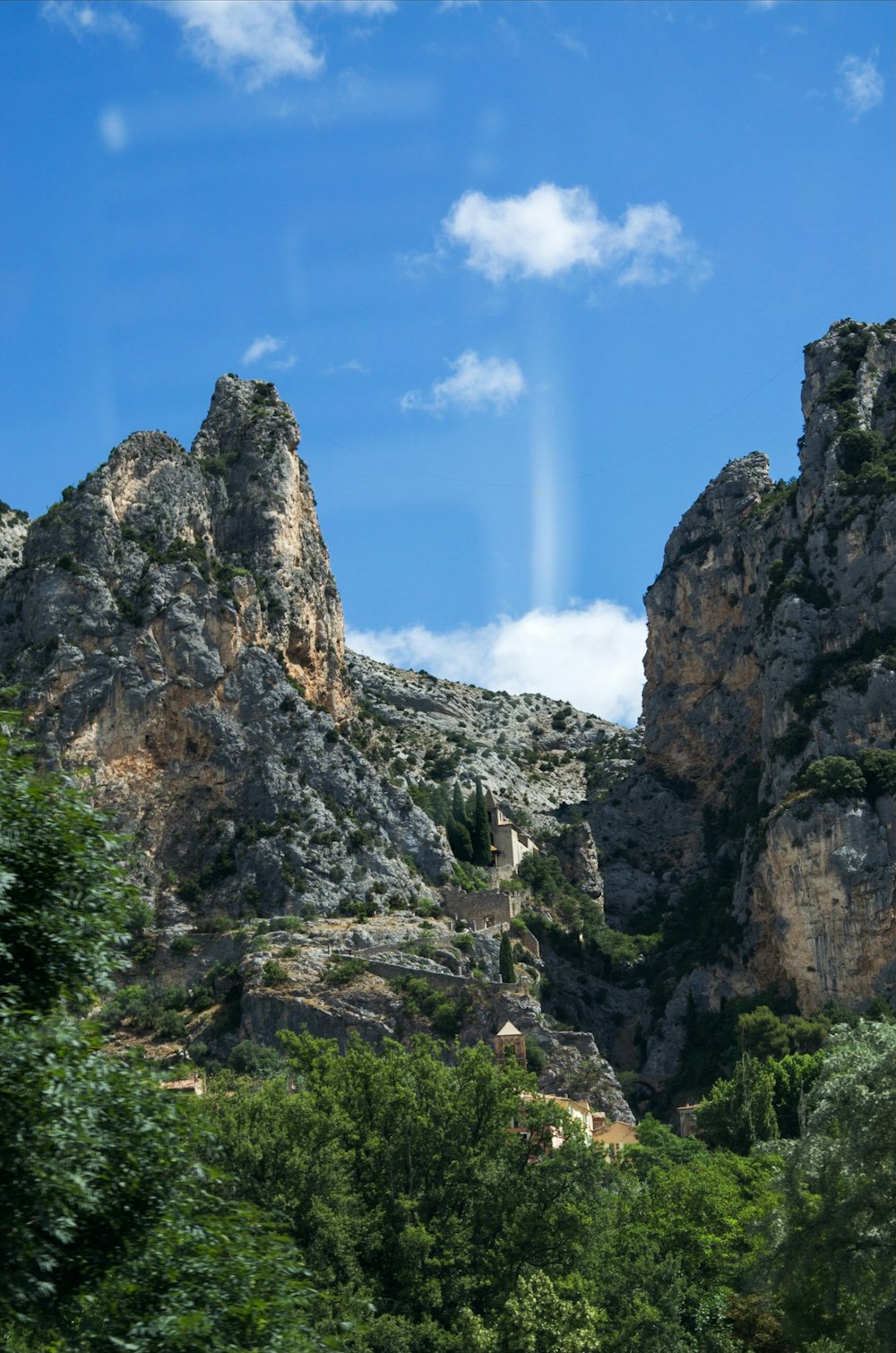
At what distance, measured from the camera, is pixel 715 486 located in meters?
129

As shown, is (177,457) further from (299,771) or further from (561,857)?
(561,857)

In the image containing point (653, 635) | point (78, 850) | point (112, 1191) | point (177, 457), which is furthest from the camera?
point (653, 635)

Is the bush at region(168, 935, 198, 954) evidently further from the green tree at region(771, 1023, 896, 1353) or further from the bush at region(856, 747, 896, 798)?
the green tree at region(771, 1023, 896, 1353)

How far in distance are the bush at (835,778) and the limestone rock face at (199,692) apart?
22023mm

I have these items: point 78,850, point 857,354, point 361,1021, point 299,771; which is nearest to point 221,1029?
point 361,1021

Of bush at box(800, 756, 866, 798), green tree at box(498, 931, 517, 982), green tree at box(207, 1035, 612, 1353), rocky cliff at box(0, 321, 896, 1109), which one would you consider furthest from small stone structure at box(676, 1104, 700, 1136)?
green tree at box(207, 1035, 612, 1353)

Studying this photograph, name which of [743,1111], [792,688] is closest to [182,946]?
[743,1111]

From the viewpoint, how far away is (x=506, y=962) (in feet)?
274

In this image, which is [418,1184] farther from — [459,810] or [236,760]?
[459,810]

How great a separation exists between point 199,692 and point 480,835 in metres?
24.3

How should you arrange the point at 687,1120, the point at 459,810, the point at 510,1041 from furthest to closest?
the point at 459,810
the point at 687,1120
the point at 510,1041

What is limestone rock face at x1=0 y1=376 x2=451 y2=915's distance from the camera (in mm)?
85250

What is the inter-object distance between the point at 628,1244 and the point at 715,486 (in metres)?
95.5

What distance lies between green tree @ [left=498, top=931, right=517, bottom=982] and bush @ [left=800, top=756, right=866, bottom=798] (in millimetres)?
18725
